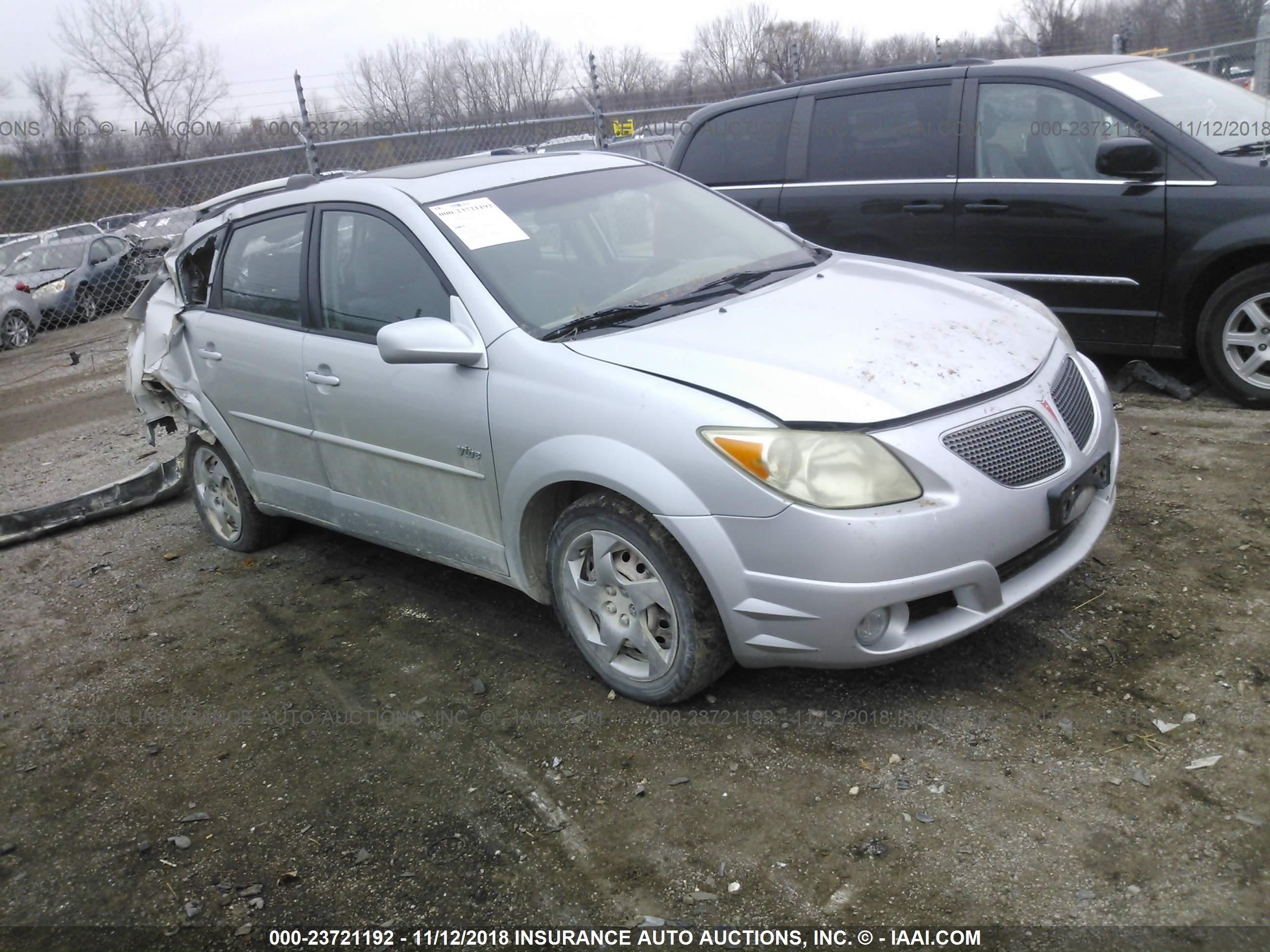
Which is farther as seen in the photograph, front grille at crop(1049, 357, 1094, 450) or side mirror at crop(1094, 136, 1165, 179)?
side mirror at crop(1094, 136, 1165, 179)

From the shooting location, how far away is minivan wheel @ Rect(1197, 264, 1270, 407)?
5309 mm

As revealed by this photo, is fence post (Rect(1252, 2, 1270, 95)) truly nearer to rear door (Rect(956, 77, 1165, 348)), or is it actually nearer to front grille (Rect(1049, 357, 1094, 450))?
rear door (Rect(956, 77, 1165, 348))

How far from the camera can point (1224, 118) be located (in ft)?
19.0

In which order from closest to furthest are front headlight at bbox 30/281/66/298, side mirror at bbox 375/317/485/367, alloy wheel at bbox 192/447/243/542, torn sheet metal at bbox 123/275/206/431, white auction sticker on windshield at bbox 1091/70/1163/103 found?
side mirror at bbox 375/317/485/367
torn sheet metal at bbox 123/275/206/431
alloy wheel at bbox 192/447/243/542
white auction sticker on windshield at bbox 1091/70/1163/103
front headlight at bbox 30/281/66/298

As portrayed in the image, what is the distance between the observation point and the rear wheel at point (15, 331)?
1363 centimetres

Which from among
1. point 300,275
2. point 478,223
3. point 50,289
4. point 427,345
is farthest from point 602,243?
point 50,289

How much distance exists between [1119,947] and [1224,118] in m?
5.07

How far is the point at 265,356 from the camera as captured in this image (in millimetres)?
4602

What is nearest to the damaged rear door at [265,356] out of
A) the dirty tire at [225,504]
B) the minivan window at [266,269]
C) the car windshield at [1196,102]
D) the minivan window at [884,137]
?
the minivan window at [266,269]

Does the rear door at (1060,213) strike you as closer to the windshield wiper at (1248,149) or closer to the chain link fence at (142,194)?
the windshield wiper at (1248,149)

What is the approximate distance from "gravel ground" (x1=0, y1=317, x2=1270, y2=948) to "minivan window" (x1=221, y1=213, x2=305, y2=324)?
1.32 metres

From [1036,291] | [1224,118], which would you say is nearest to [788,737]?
[1036,291]

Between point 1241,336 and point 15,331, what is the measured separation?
14035 mm

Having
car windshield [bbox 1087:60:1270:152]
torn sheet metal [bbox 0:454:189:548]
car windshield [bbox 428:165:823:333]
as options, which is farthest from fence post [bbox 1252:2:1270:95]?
torn sheet metal [bbox 0:454:189:548]
